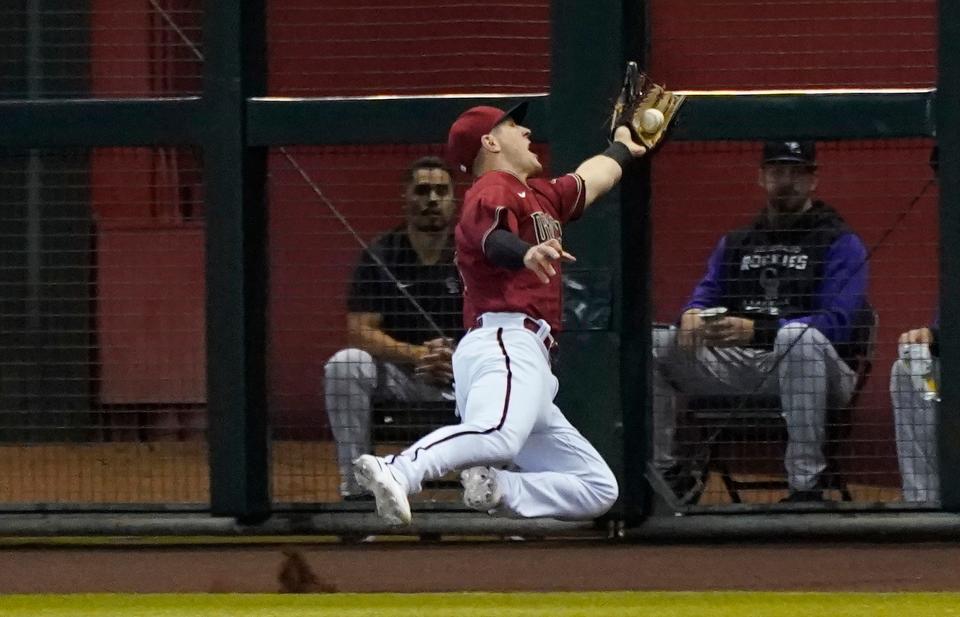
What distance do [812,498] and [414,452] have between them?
1872mm

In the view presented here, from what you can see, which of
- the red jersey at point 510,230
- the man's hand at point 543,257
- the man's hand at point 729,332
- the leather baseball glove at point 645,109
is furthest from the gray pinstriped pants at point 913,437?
the man's hand at point 543,257

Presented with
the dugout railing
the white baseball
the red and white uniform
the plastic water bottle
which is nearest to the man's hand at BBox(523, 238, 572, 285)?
the red and white uniform

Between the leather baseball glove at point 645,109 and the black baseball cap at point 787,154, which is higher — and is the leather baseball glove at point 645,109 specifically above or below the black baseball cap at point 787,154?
above

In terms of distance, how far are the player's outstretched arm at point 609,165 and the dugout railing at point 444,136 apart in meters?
0.33

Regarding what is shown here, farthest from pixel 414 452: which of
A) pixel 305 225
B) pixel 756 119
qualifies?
pixel 305 225

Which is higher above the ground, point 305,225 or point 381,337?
point 305,225

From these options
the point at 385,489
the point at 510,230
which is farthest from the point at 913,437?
the point at 385,489

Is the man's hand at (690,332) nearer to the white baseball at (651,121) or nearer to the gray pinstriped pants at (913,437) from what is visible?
the gray pinstriped pants at (913,437)

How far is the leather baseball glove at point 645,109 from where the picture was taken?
548 centimetres

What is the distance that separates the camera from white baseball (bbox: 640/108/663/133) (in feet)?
18.0

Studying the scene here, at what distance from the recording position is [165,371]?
7148mm

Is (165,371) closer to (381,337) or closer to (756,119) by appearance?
(381,337)

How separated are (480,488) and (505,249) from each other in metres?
0.76

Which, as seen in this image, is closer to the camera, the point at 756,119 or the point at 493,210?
the point at 493,210
